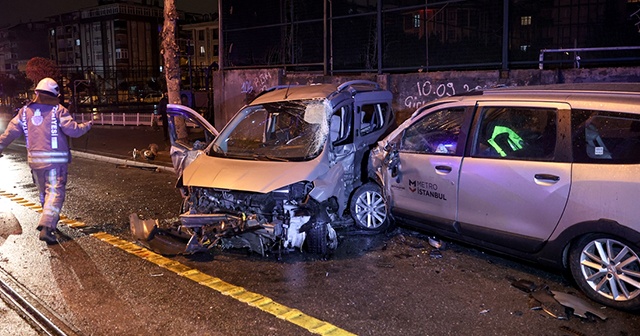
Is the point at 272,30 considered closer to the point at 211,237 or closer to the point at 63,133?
the point at 63,133

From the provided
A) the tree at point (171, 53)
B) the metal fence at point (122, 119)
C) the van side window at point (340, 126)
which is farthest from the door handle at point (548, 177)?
the metal fence at point (122, 119)

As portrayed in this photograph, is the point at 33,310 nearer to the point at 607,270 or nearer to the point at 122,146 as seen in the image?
the point at 607,270

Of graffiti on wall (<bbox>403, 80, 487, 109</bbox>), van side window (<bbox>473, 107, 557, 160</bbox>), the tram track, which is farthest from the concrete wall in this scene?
the tram track

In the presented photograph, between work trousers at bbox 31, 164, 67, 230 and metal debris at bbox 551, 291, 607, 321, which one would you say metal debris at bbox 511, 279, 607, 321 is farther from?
work trousers at bbox 31, 164, 67, 230

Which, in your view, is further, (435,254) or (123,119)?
(123,119)

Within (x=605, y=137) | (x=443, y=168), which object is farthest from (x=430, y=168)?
(x=605, y=137)

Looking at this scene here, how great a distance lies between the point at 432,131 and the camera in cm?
612

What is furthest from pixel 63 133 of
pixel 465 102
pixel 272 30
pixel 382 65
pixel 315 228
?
pixel 272 30

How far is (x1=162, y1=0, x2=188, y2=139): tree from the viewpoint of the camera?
1263 cm

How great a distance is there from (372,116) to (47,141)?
4.28 meters

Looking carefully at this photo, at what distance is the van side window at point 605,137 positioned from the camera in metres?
4.27

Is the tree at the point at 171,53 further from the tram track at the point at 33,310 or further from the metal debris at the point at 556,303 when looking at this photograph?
the metal debris at the point at 556,303

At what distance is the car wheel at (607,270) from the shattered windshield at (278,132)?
2.93 meters

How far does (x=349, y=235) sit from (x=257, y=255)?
137 cm
